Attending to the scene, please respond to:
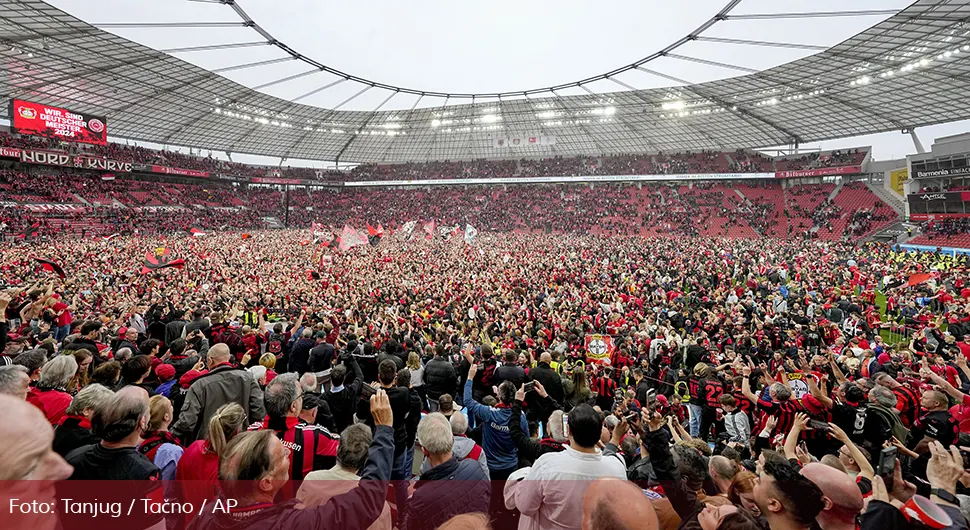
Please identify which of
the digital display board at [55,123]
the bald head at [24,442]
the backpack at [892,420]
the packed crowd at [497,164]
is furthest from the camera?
the packed crowd at [497,164]

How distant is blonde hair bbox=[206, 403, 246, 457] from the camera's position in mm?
2520

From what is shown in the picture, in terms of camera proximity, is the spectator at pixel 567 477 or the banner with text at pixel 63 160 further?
the banner with text at pixel 63 160

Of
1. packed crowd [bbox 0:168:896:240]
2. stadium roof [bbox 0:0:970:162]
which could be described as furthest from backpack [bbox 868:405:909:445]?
packed crowd [bbox 0:168:896:240]

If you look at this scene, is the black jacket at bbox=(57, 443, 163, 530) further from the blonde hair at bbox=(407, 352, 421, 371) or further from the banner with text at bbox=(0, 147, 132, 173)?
the banner with text at bbox=(0, 147, 132, 173)

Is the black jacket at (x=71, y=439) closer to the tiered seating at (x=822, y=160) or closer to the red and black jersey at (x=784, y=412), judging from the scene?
the red and black jersey at (x=784, y=412)

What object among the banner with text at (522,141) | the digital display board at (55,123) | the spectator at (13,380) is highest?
the banner with text at (522,141)

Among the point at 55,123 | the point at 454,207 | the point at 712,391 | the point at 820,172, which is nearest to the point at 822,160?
the point at 820,172

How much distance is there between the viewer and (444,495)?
2.33m

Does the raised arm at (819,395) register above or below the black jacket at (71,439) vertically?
below

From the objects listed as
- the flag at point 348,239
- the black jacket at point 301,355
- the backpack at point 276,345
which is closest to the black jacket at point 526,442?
the black jacket at point 301,355

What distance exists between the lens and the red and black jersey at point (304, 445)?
277 centimetres

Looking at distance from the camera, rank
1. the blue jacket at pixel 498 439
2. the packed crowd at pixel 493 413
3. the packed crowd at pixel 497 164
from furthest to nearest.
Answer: the packed crowd at pixel 497 164 < the blue jacket at pixel 498 439 < the packed crowd at pixel 493 413

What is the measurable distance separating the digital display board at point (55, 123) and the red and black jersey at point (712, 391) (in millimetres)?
45649

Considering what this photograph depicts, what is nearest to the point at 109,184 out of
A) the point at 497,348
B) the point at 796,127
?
the point at 497,348
